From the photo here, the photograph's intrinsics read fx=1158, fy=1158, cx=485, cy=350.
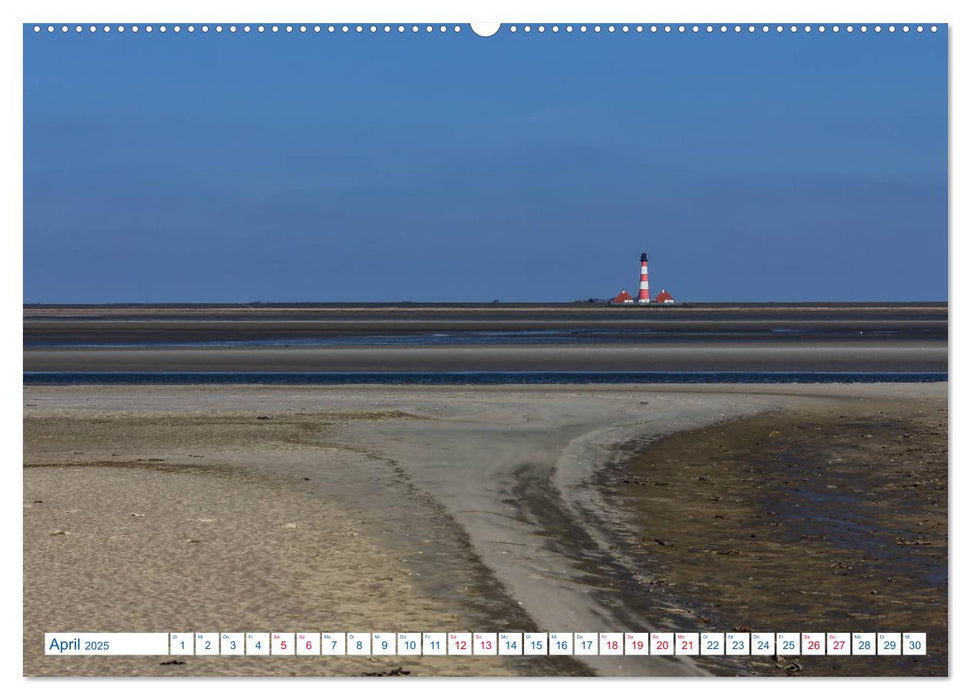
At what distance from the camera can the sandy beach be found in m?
7.73

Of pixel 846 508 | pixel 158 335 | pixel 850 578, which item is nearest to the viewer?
pixel 850 578

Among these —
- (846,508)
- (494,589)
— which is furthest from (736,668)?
(846,508)

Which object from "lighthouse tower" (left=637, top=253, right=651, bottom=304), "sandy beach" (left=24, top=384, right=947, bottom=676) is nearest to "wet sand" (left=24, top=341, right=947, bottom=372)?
"sandy beach" (left=24, top=384, right=947, bottom=676)

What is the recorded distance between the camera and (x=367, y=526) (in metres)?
11.5

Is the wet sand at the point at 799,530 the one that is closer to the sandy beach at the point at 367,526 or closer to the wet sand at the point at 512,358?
the sandy beach at the point at 367,526

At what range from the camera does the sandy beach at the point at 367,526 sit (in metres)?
7.73

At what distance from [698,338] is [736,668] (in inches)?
1993

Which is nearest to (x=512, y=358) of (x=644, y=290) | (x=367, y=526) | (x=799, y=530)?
(x=799, y=530)

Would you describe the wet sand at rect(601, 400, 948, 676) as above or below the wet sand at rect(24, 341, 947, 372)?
below

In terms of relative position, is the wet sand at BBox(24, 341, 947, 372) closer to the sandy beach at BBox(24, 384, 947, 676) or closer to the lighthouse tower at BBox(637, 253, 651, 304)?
the sandy beach at BBox(24, 384, 947, 676)

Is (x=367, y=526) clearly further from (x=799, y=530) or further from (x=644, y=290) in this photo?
(x=644, y=290)

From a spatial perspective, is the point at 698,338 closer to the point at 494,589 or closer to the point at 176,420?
the point at 176,420

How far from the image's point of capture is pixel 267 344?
167 feet

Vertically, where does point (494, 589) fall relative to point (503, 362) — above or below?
below
